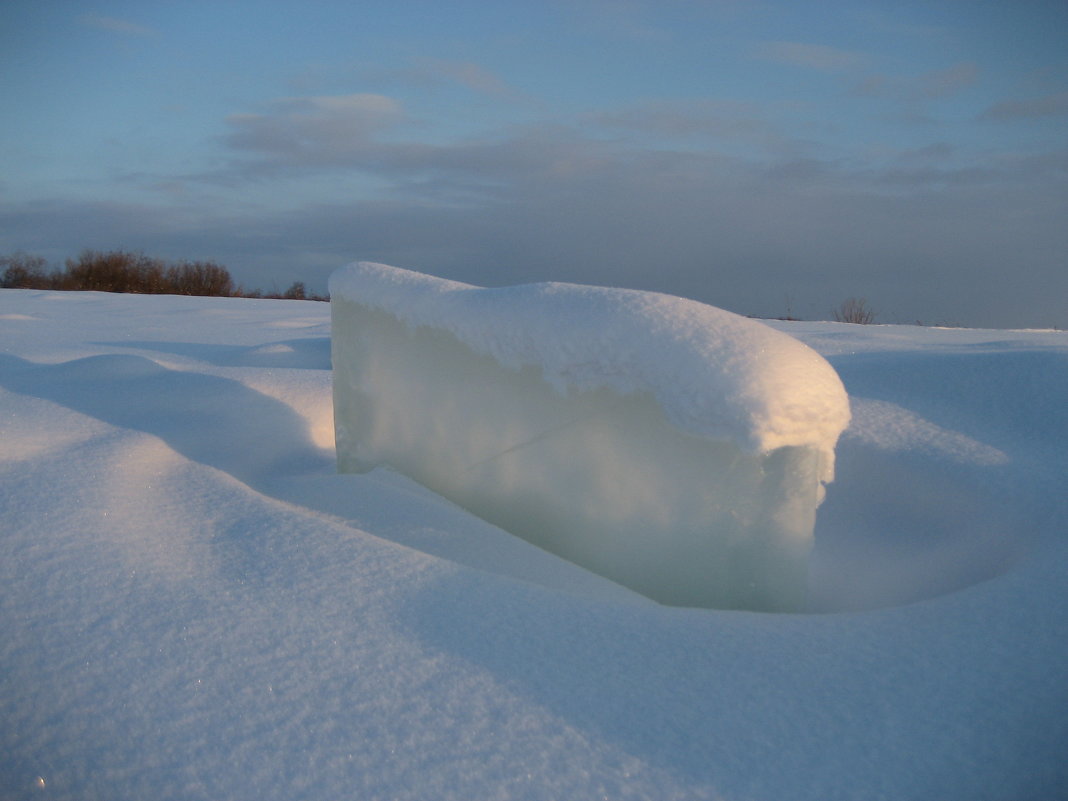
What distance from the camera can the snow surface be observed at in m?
0.93

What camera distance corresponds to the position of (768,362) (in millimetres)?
1406

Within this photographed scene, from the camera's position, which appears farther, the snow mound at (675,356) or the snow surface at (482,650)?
the snow mound at (675,356)

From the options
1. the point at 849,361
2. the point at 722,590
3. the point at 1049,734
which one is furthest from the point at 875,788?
the point at 849,361

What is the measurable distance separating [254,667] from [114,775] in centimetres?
22

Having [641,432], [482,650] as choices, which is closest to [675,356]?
[641,432]

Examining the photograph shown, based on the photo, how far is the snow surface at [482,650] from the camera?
93 cm

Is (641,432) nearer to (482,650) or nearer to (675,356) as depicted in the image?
(675,356)

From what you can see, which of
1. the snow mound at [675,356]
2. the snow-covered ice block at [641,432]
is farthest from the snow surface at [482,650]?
the snow mound at [675,356]

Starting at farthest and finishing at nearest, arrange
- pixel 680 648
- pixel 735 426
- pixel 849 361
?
pixel 849 361 < pixel 735 426 < pixel 680 648

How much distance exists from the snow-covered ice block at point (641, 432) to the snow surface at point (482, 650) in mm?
111

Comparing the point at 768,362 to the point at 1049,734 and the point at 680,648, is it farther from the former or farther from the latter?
the point at 1049,734

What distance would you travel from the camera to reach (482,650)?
1131mm

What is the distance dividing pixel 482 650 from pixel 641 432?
0.55 meters

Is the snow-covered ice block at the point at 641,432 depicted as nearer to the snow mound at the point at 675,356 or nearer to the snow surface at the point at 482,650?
the snow mound at the point at 675,356
